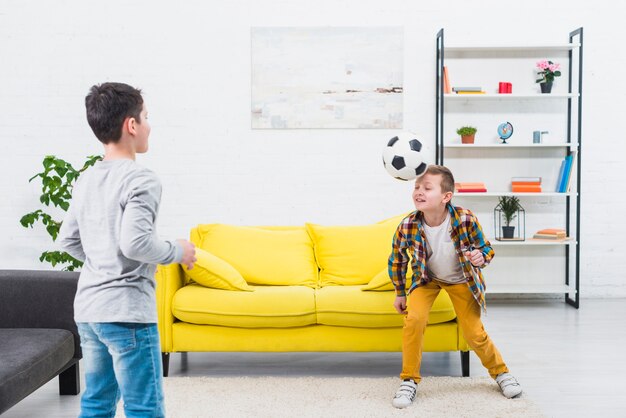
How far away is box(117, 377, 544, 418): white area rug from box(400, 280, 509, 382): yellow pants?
124mm

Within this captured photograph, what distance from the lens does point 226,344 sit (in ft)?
10.2

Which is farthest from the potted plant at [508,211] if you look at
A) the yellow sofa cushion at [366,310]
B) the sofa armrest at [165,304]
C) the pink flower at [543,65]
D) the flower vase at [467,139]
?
the sofa armrest at [165,304]

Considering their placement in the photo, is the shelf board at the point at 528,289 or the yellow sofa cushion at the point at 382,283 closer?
the yellow sofa cushion at the point at 382,283

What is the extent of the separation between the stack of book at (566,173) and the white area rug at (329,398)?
2.15m

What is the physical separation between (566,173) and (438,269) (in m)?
2.28

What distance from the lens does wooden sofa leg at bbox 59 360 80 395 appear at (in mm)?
2857

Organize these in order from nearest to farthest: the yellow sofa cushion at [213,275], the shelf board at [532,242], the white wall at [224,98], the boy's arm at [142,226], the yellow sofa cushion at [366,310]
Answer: the boy's arm at [142,226], the yellow sofa cushion at [366,310], the yellow sofa cushion at [213,275], the shelf board at [532,242], the white wall at [224,98]

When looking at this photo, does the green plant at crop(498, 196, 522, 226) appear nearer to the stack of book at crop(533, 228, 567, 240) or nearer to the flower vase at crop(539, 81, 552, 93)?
the stack of book at crop(533, 228, 567, 240)

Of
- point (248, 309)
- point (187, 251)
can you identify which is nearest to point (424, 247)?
point (248, 309)

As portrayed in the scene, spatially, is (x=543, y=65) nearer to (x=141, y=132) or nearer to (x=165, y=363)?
(x=165, y=363)

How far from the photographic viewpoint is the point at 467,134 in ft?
15.6

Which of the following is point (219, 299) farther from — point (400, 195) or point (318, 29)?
point (318, 29)

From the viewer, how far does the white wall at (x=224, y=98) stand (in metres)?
4.89

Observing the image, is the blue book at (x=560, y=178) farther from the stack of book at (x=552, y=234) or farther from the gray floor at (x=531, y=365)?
the gray floor at (x=531, y=365)
